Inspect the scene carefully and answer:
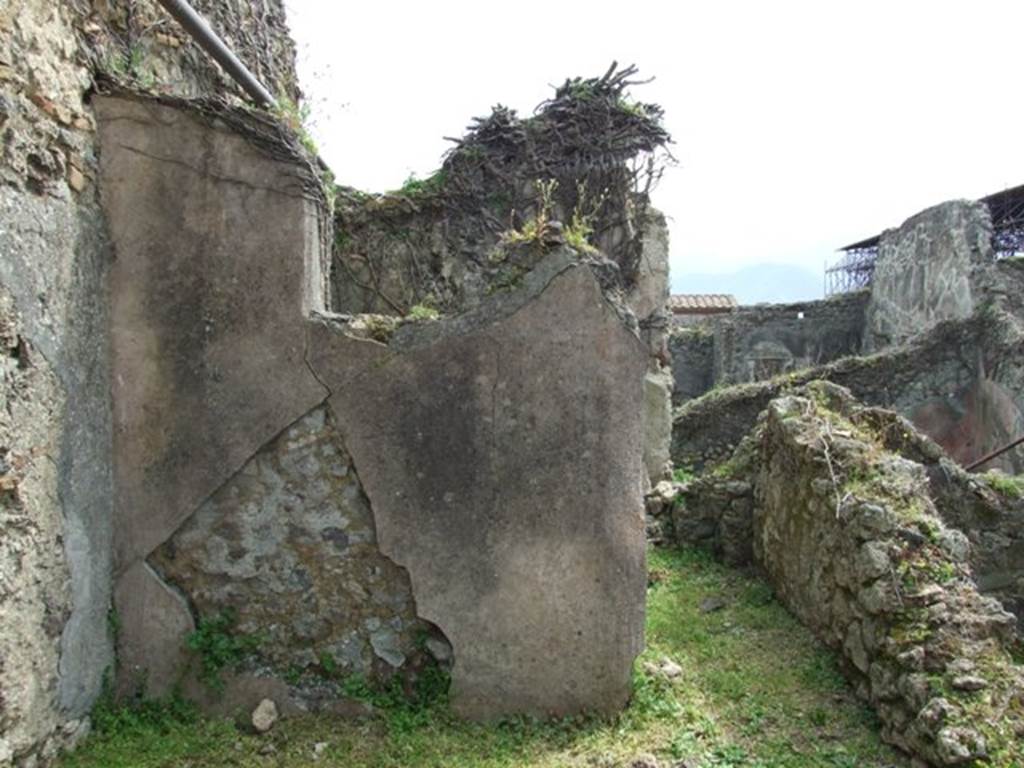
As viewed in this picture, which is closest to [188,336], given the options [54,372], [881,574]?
[54,372]

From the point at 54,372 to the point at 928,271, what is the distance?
663 inches

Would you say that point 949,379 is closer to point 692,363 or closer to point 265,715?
point 692,363

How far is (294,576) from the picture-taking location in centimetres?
389

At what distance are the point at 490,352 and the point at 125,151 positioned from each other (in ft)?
6.67

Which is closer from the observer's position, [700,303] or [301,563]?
[301,563]

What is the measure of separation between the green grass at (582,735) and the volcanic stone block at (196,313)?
0.90 metres

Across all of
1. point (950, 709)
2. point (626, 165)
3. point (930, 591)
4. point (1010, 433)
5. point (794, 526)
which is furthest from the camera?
point (1010, 433)

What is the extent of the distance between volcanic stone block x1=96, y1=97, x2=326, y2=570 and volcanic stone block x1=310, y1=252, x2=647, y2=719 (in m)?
0.29

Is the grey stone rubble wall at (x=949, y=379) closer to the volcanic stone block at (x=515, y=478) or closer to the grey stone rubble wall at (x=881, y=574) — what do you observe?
the grey stone rubble wall at (x=881, y=574)

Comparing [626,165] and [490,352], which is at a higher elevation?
[626,165]

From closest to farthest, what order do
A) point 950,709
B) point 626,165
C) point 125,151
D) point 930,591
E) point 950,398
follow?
point 950,709, point 125,151, point 930,591, point 626,165, point 950,398

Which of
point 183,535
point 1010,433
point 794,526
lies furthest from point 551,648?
point 1010,433

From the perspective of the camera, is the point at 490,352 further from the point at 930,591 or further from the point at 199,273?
the point at 930,591

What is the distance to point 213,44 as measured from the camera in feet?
14.4
